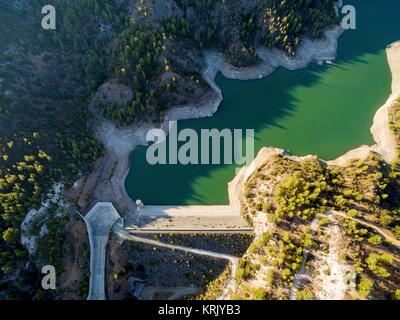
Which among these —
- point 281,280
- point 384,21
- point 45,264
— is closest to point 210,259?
point 281,280

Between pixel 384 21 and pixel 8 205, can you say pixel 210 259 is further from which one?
pixel 384 21

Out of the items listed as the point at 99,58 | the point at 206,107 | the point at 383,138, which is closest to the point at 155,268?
the point at 206,107

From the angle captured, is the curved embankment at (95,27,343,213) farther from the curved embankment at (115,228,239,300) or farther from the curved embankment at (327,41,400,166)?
the curved embankment at (327,41,400,166)

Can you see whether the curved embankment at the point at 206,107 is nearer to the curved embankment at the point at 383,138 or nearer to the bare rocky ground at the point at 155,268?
the bare rocky ground at the point at 155,268

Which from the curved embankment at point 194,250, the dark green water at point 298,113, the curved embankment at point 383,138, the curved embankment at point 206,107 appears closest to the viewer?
the curved embankment at point 194,250

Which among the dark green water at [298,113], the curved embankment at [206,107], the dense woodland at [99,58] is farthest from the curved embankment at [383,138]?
the dense woodland at [99,58]

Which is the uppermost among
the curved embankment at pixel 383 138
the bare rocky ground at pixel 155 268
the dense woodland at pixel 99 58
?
the dense woodland at pixel 99 58

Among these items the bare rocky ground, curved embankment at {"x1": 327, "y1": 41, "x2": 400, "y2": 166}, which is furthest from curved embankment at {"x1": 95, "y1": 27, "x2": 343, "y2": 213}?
curved embankment at {"x1": 327, "y1": 41, "x2": 400, "y2": 166}
